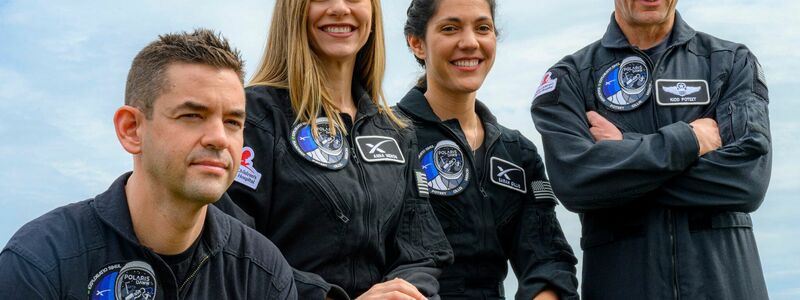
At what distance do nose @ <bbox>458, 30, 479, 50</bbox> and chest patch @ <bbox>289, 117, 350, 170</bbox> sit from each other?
1.18m

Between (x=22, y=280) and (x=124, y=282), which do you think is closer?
(x=22, y=280)

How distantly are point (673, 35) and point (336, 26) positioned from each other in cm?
205

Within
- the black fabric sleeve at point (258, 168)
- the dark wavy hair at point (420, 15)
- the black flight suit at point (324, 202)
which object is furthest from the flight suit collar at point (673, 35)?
the black fabric sleeve at point (258, 168)

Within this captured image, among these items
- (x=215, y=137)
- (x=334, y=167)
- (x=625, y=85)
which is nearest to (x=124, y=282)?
(x=215, y=137)

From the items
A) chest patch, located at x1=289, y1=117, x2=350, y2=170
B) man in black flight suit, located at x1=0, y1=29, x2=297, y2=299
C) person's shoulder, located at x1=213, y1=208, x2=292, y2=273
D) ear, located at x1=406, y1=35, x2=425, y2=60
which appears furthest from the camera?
ear, located at x1=406, y1=35, x2=425, y2=60

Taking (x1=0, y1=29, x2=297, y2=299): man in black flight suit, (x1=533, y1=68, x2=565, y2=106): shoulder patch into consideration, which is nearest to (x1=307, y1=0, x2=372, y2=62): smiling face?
(x1=0, y1=29, x2=297, y2=299): man in black flight suit

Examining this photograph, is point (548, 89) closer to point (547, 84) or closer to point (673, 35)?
point (547, 84)

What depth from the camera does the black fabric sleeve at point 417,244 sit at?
187 inches

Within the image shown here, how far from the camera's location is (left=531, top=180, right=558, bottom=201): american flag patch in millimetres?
5664

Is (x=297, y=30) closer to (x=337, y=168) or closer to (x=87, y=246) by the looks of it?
(x=337, y=168)

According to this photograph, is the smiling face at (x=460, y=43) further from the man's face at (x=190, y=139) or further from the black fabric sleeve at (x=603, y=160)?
the man's face at (x=190, y=139)

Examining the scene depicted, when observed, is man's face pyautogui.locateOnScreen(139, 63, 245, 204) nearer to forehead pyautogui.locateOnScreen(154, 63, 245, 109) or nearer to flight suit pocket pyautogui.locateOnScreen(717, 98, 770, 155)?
forehead pyautogui.locateOnScreen(154, 63, 245, 109)

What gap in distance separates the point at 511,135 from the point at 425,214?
1.10 m

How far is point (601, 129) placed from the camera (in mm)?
5371
